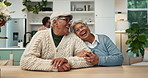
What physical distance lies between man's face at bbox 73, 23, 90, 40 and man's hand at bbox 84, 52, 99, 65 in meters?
0.29

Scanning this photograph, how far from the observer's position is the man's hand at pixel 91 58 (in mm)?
1831

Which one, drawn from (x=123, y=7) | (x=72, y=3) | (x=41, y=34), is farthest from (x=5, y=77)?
(x=123, y=7)

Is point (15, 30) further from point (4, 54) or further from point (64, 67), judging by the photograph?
point (64, 67)

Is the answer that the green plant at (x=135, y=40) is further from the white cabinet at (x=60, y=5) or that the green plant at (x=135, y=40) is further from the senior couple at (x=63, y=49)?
the senior couple at (x=63, y=49)

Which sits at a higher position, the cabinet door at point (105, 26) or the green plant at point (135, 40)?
the cabinet door at point (105, 26)

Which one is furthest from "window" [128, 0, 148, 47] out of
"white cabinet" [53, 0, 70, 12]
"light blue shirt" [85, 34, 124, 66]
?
"light blue shirt" [85, 34, 124, 66]

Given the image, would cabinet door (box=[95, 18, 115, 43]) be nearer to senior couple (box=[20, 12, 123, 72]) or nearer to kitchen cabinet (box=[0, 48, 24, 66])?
kitchen cabinet (box=[0, 48, 24, 66])

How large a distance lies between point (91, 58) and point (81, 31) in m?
0.35

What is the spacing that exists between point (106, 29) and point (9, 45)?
9.34 feet

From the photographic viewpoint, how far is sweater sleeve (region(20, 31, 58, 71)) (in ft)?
5.38

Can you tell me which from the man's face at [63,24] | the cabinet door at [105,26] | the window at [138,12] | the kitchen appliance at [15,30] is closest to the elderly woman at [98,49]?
the man's face at [63,24]

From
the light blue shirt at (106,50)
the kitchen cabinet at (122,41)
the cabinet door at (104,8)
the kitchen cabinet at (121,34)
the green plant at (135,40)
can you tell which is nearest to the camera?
the light blue shirt at (106,50)

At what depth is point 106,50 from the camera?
216cm

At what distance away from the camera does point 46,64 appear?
1640mm
